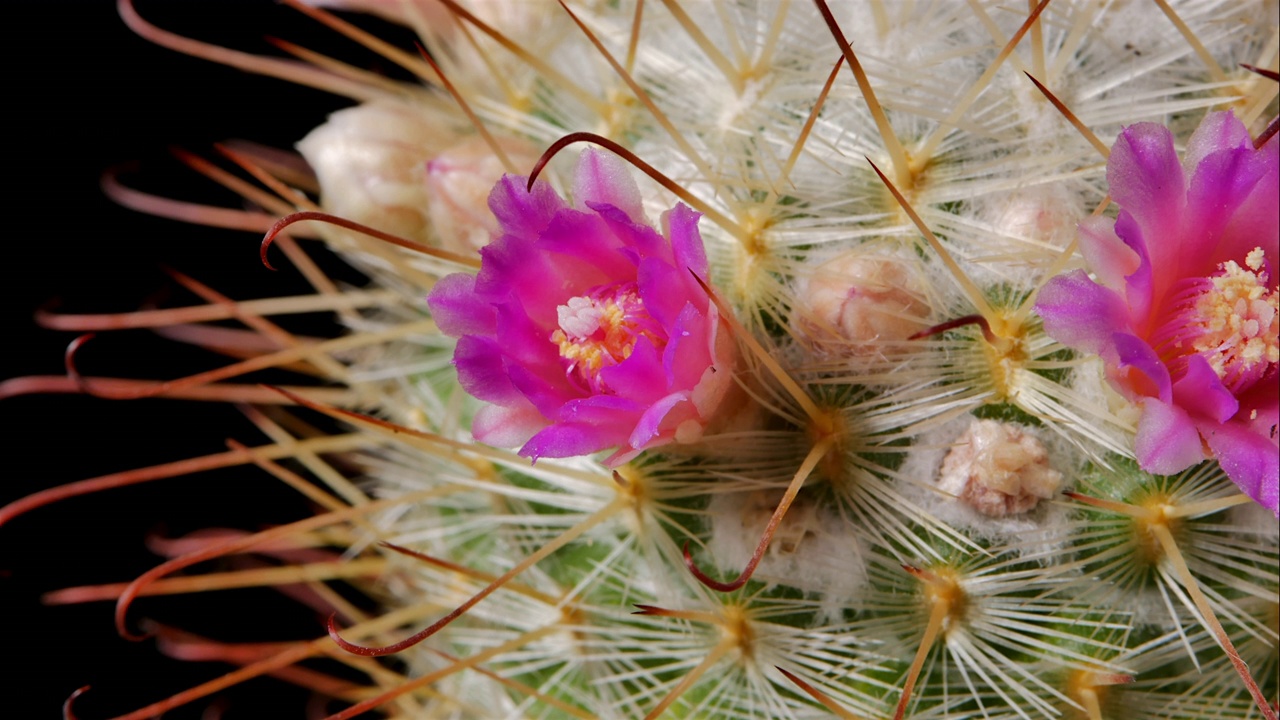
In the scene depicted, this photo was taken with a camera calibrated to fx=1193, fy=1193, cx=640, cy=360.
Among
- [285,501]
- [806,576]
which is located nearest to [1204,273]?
[806,576]

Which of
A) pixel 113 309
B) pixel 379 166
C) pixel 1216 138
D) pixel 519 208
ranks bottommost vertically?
pixel 519 208

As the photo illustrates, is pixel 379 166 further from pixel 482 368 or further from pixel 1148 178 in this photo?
pixel 1148 178

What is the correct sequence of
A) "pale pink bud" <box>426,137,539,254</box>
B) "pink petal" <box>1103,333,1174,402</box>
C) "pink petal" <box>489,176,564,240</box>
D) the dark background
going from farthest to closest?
the dark background → "pale pink bud" <box>426,137,539,254</box> → "pink petal" <box>489,176,564,240</box> → "pink petal" <box>1103,333,1174,402</box>

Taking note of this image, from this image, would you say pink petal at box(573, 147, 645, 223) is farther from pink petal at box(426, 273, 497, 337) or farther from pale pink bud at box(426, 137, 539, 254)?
pale pink bud at box(426, 137, 539, 254)

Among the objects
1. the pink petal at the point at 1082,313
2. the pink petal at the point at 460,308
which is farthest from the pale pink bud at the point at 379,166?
the pink petal at the point at 1082,313

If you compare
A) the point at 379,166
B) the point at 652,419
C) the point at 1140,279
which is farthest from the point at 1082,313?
the point at 379,166

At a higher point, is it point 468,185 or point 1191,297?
point 468,185

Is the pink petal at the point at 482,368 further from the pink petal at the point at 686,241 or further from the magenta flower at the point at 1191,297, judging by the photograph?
the magenta flower at the point at 1191,297

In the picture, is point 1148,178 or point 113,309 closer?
point 1148,178

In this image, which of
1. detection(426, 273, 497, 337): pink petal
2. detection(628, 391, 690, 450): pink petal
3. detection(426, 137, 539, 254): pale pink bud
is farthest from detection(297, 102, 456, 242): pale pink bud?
detection(628, 391, 690, 450): pink petal
